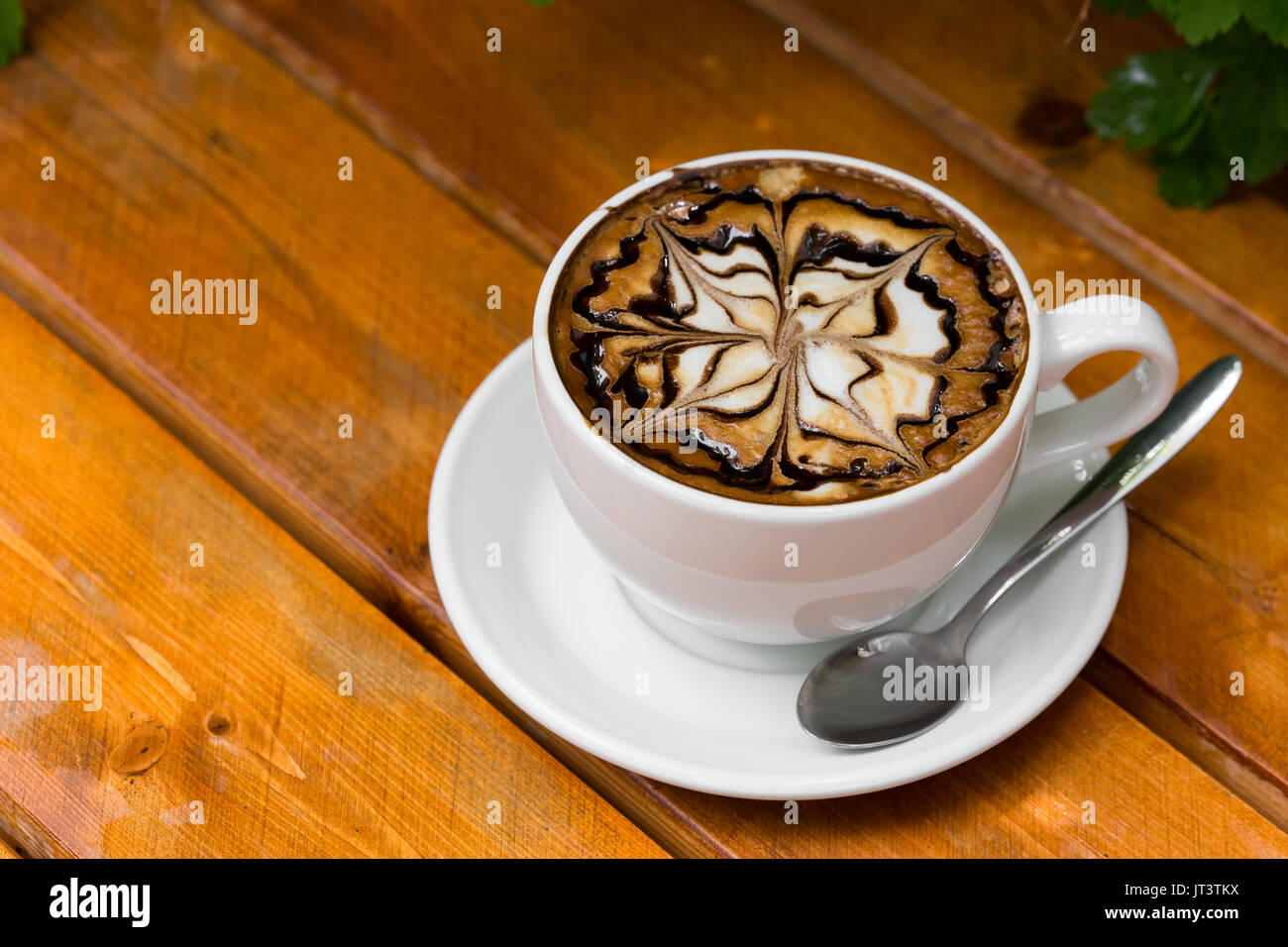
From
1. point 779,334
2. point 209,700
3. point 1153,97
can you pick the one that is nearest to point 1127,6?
point 1153,97

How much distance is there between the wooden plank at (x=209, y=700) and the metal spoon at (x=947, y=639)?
0.16 meters

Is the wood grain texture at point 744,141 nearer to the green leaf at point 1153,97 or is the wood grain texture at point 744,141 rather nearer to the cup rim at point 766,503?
the green leaf at point 1153,97

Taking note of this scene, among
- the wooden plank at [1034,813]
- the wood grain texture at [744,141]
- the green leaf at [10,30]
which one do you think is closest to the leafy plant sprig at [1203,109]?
the wood grain texture at [744,141]

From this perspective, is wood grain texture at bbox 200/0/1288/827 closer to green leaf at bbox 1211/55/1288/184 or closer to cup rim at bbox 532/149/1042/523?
green leaf at bbox 1211/55/1288/184

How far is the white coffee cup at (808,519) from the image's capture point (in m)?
0.75

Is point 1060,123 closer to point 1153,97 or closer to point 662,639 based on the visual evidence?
point 1153,97

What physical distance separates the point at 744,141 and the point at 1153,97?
0.39 metres

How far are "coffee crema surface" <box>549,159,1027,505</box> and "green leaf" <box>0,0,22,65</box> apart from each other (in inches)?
28.7

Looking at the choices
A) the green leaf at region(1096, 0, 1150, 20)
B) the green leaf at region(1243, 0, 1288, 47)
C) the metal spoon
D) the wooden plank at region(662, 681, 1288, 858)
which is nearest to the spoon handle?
the metal spoon

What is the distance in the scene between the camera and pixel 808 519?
0.74 metres

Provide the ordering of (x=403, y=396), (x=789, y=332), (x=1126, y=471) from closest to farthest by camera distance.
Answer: (x=789, y=332) < (x=1126, y=471) < (x=403, y=396)

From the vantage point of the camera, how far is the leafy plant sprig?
114 cm

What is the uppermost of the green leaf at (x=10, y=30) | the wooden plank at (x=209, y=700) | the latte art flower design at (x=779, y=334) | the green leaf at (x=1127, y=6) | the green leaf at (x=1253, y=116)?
the green leaf at (x=10, y=30)

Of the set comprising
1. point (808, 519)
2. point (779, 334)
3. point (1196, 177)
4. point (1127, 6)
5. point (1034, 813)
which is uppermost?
point (1127, 6)
